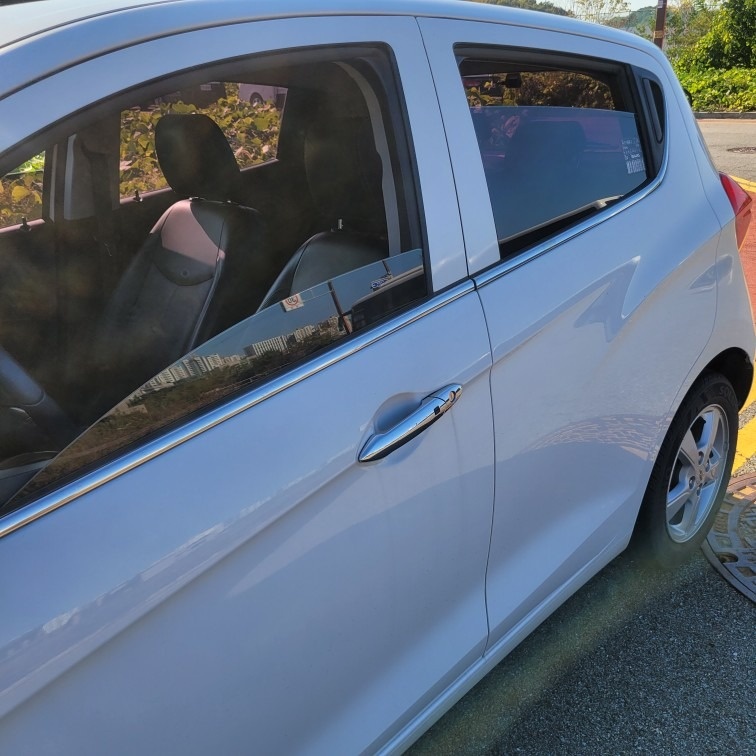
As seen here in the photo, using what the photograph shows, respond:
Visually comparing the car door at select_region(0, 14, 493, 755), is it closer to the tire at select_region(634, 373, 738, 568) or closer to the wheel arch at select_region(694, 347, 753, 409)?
the tire at select_region(634, 373, 738, 568)

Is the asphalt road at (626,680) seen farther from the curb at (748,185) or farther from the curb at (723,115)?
the curb at (723,115)

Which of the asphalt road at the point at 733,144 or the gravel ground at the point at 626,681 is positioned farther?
the asphalt road at the point at 733,144

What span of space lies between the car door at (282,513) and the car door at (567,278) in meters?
0.09

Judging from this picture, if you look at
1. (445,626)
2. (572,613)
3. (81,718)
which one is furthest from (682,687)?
(81,718)

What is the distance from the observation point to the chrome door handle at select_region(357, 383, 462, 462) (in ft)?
4.46

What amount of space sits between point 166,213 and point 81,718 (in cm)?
128

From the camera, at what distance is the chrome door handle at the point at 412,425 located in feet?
4.46

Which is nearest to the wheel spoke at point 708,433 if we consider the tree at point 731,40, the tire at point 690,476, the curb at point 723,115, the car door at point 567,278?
the tire at point 690,476

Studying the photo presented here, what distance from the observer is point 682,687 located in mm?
2178

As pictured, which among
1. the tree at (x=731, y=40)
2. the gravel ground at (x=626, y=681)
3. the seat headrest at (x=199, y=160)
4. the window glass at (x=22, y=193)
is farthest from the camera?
the tree at (x=731, y=40)

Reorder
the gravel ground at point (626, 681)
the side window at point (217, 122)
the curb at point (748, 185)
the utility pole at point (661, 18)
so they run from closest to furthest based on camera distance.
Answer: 1. the side window at point (217, 122)
2. the gravel ground at point (626, 681)
3. the curb at point (748, 185)
4. the utility pole at point (661, 18)

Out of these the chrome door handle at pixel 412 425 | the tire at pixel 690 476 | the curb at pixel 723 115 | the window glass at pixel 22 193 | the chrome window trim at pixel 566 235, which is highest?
the window glass at pixel 22 193

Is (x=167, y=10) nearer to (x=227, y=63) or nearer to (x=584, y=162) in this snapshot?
(x=227, y=63)

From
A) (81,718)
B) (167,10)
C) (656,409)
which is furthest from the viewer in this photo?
(656,409)
